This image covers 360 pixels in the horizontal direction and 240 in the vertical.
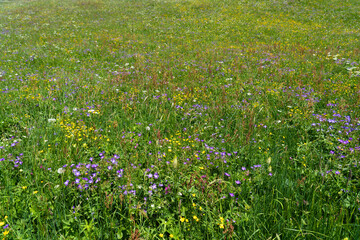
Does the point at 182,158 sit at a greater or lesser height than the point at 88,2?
lesser

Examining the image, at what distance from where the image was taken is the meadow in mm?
2277

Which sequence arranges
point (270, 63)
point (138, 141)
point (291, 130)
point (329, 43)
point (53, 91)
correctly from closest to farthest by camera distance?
point (138, 141) → point (291, 130) → point (53, 91) → point (270, 63) → point (329, 43)

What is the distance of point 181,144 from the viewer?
143 inches

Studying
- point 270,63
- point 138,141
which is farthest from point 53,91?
point 270,63

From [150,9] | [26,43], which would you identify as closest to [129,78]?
[26,43]

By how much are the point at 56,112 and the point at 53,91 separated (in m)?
1.20

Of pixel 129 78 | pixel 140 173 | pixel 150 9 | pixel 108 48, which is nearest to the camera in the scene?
pixel 140 173

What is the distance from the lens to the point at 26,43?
12.2 m

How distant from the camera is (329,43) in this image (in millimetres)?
11961

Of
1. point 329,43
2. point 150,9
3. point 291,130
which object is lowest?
point 291,130

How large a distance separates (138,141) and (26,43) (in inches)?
507

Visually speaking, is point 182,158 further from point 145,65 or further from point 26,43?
point 26,43

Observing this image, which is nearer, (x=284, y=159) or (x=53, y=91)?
(x=284, y=159)

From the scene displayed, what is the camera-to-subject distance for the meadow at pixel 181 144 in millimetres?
2277
